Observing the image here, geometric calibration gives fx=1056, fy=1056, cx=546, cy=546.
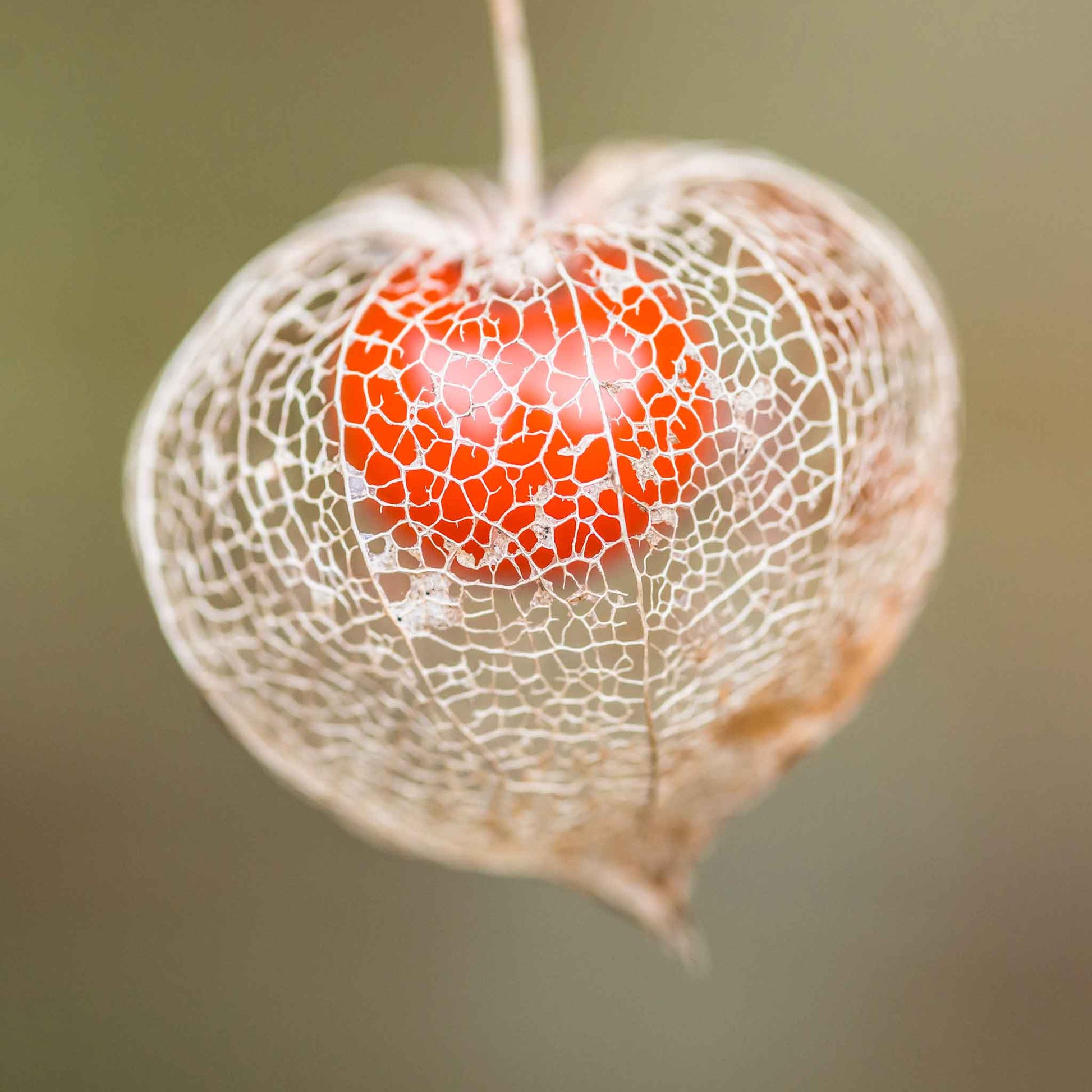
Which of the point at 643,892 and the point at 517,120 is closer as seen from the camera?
the point at 517,120

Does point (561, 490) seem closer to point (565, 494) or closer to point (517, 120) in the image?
point (565, 494)

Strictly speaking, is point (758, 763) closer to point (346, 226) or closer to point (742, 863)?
point (346, 226)

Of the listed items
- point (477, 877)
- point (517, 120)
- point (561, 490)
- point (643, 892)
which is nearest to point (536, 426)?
point (561, 490)

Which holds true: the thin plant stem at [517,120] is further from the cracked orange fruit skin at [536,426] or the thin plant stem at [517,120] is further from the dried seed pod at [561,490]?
the cracked orange fruit skin at [536,426]

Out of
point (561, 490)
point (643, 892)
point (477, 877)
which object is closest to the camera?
point (561, 490)

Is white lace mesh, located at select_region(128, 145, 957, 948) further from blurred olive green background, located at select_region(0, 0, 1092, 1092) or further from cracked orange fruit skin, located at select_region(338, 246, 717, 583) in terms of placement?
blurred olive green background, located at select_region(0, 0, 1092, 1092)

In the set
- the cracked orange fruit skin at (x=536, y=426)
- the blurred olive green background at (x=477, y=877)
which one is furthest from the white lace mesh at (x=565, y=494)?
the blurred olive green background at (x=477, y=877)
